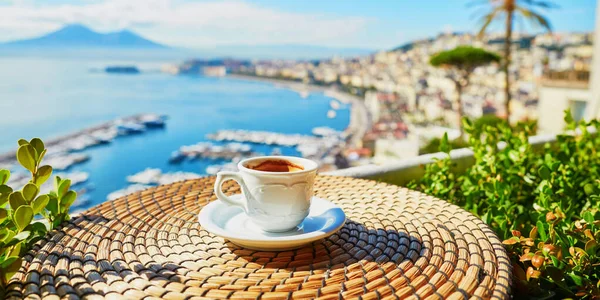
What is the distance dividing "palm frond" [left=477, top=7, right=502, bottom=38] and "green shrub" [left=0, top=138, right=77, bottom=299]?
12.4m

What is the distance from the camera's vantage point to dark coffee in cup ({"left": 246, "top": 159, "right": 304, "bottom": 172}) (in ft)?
2.57

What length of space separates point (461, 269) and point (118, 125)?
32.2m

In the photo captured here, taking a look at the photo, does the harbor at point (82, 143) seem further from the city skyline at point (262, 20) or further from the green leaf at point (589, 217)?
the city skyline at point (262, 20)

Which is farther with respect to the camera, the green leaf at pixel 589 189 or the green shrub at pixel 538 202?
the green leaf at pixel 589 189

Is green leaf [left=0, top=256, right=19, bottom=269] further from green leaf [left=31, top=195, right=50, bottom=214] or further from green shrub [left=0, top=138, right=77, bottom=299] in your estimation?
green leaf [left=31, top=195, right=50, bottom=214]

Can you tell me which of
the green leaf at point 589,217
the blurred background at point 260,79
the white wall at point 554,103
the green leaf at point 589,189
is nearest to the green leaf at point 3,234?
the green leaf at point 589,217

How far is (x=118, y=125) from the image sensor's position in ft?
99.2

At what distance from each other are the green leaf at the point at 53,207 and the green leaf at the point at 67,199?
0.06ft

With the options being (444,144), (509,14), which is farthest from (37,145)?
(509,14)

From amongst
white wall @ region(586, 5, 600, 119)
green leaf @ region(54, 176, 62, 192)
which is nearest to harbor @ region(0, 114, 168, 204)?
white wall @ region(586, 5, 600, 119)

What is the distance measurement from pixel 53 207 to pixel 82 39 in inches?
2239

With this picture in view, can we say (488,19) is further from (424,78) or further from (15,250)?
(424,78)

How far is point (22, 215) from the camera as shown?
0.64 metres

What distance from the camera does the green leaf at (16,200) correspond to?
66 cm
